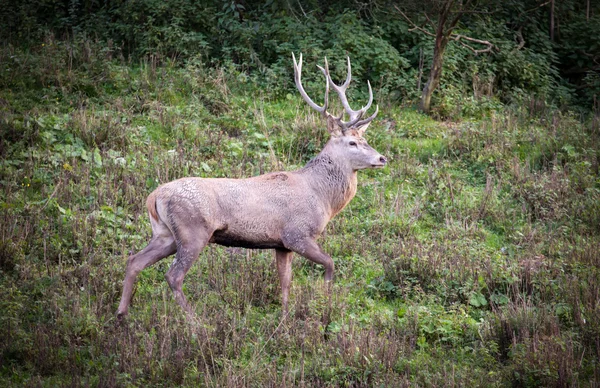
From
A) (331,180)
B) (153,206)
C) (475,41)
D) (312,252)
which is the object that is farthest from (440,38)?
(153,206)

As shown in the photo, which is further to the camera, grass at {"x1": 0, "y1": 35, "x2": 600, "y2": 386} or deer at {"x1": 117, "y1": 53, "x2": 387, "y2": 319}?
deer at {"x1": 117, "y1": 53, "x2": 387, "y2": 319}

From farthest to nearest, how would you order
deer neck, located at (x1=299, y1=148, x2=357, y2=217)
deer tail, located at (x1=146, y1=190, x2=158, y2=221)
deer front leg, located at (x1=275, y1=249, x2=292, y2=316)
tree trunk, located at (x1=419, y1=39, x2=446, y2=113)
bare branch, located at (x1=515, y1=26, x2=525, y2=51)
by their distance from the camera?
bare branch, located at (x1=515, y1=26, x2=525, y2=51) < tree trunk, located at (x1=419, y1=39, x2=446, y2=113) < deer neck, located at (x1=299, y1=148, x2=357, y2=217) < deer front leg, located at (x1=275, y1=249, x2=292, y2=316) < deer tail, located at (x1=146, y1=190, x2=158, y2=221)

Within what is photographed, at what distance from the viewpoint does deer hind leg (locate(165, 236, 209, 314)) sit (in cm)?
717

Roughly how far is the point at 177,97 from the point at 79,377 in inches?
289

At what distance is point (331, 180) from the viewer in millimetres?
8242

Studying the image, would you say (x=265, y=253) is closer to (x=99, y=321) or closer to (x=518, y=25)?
(x=99, y=321)

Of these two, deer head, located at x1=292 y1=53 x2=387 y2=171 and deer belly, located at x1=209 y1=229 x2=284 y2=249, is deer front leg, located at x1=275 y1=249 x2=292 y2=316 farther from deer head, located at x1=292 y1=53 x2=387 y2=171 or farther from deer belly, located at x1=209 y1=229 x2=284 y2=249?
deer head, located at x1=292 y1=53 x2=387 y2=171

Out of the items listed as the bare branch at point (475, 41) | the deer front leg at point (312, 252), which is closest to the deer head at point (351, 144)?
the deer front leg at point (312, 252)

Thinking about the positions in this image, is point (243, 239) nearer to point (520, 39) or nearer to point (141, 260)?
point (141, 260)

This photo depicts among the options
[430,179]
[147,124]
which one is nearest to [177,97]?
[147,124]

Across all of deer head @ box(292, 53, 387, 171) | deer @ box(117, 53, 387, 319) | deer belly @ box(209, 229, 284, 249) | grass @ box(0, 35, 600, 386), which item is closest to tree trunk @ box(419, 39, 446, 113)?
grass @ box(0, 35, 600, 386)

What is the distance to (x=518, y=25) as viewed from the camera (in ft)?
52.1

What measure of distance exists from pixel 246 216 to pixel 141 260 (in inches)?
42.6

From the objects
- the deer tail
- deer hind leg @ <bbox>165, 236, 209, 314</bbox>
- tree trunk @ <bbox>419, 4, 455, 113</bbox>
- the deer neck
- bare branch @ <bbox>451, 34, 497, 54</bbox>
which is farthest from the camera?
bare branch @ <bbox>451, 34, 497, 54</bbox>
